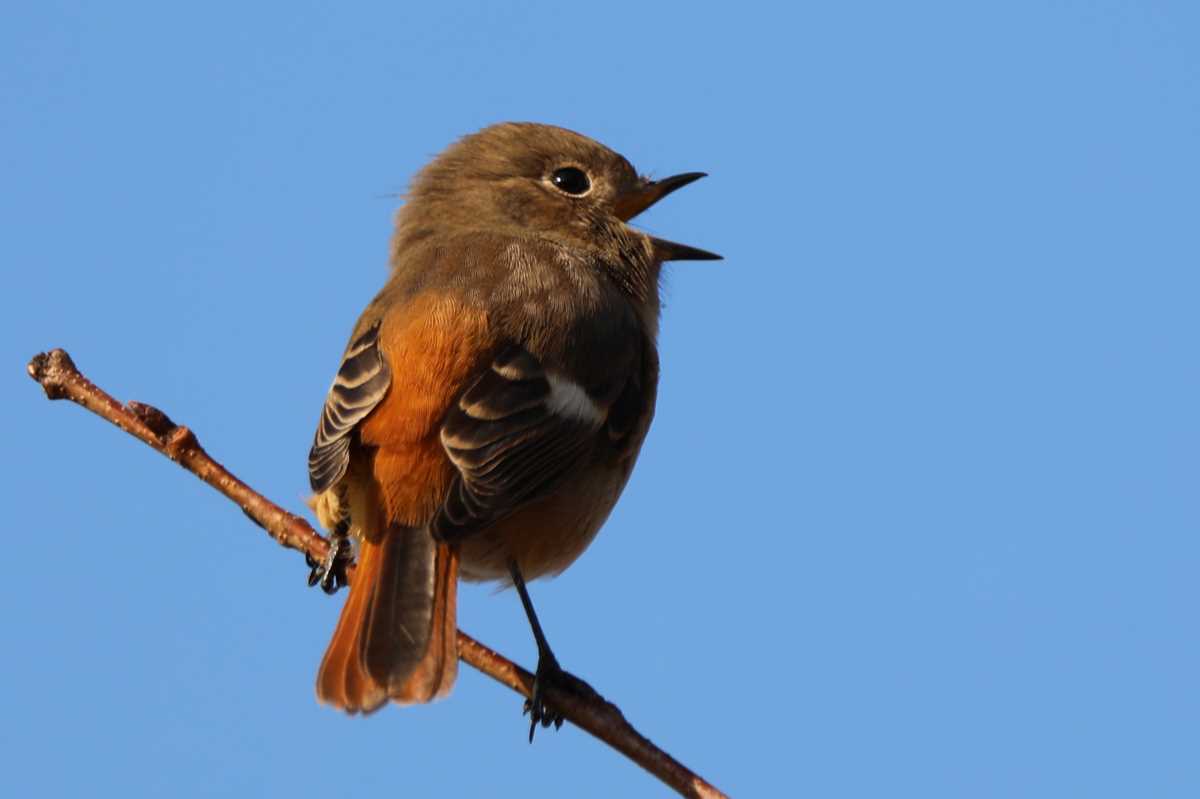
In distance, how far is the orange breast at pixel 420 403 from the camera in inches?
202

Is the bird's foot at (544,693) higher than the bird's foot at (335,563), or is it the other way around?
the bird's foot at (335,563)

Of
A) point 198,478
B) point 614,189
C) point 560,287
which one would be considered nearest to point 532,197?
point 614,189

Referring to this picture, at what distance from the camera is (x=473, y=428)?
17.1 feet

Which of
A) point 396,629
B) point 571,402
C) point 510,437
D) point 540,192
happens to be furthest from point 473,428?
point 540,192

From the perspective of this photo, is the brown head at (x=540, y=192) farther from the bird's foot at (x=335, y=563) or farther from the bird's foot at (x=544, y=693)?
the bird's foot at (x=544, y=693)

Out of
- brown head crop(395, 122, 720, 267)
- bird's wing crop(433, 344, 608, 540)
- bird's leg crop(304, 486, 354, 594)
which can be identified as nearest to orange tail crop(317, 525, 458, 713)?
bird's wing crop(433, 344, 608, 540)

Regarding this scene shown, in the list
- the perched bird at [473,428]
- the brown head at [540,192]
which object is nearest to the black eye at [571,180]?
the brown head at [540,192]

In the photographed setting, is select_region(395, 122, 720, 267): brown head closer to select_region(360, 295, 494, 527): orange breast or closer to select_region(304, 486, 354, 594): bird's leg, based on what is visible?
select_region(360, 295, 494, 527): orange breast

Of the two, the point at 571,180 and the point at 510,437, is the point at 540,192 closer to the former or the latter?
the point at 571,180

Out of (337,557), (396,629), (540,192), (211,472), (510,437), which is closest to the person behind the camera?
(396,629)

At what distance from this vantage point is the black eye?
7180mm

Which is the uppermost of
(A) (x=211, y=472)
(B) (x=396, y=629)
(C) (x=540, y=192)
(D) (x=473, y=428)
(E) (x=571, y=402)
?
(C) (x=540, y=192)

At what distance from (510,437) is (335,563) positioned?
2.75 ft

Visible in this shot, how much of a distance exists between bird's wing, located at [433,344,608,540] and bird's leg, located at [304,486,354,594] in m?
0.64
